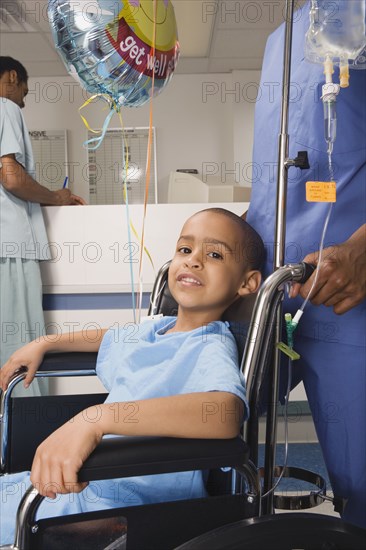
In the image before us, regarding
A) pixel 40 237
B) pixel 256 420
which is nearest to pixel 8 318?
pixel 40 237

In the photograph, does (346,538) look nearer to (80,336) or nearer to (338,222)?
(338,222)

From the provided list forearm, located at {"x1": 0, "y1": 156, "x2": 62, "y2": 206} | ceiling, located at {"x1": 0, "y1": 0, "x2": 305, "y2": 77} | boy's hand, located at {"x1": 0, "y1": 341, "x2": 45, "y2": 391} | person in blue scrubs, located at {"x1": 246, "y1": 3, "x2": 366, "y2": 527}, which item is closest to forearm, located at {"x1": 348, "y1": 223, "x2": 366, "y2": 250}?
person in blue scrubs, located at {"x1": 246, "y1": 3, "x2": 366, "y2": 527}

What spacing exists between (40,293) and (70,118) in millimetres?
3132

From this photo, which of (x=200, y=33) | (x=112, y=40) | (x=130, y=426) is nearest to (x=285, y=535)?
(x=130, y=426)

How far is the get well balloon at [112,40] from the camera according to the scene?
1505 mm

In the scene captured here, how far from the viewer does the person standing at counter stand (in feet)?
7.84

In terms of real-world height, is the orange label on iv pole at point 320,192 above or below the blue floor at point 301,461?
above

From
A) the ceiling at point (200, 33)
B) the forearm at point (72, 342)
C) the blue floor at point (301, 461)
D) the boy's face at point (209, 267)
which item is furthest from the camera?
the ceiling at point (200, 33)

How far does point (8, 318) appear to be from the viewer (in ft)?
8.17

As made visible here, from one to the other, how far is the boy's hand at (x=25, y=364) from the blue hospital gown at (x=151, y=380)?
0.43 feet

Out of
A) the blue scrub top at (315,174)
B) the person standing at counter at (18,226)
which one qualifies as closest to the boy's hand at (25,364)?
the blue scrub top at (315,174)

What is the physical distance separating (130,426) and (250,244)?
52 centimetres

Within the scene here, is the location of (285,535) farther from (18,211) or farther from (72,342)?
(18,211)

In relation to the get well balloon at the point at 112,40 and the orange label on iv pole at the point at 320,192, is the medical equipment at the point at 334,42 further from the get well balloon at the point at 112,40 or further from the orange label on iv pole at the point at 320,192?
the get well balloon at the point at 112,40
